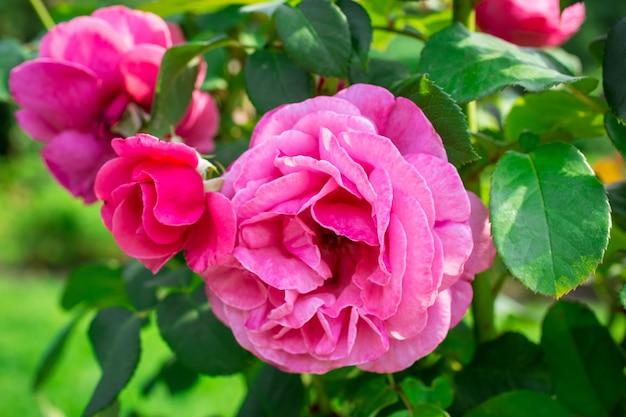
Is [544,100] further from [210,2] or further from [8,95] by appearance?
[8,95]

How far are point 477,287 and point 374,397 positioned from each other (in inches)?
5.4

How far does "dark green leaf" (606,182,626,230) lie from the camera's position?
510 mm

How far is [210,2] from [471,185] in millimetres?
292

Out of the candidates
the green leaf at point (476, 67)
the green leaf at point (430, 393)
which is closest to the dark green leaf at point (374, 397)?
the green leaf at point (430, 393)

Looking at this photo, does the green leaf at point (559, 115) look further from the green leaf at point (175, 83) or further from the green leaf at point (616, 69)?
the green leaf at point (175, 83)

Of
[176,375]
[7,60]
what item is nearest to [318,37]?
[7,60]

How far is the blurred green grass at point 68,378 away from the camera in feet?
6.78

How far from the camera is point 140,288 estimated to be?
67cm

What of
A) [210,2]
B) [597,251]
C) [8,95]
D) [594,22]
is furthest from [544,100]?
[594,22]

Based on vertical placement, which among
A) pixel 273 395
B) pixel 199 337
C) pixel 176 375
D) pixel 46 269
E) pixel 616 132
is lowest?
pixel 46 269

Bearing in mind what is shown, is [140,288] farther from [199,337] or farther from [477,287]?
[477,287]

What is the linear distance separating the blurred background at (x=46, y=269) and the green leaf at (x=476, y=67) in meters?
0.11

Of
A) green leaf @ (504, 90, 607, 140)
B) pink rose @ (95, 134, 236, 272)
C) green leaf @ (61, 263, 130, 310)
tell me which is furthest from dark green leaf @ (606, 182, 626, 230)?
green leaf @ (61, 263, 130, 310)

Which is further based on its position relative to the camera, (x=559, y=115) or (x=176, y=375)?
(x=176, y=375)
